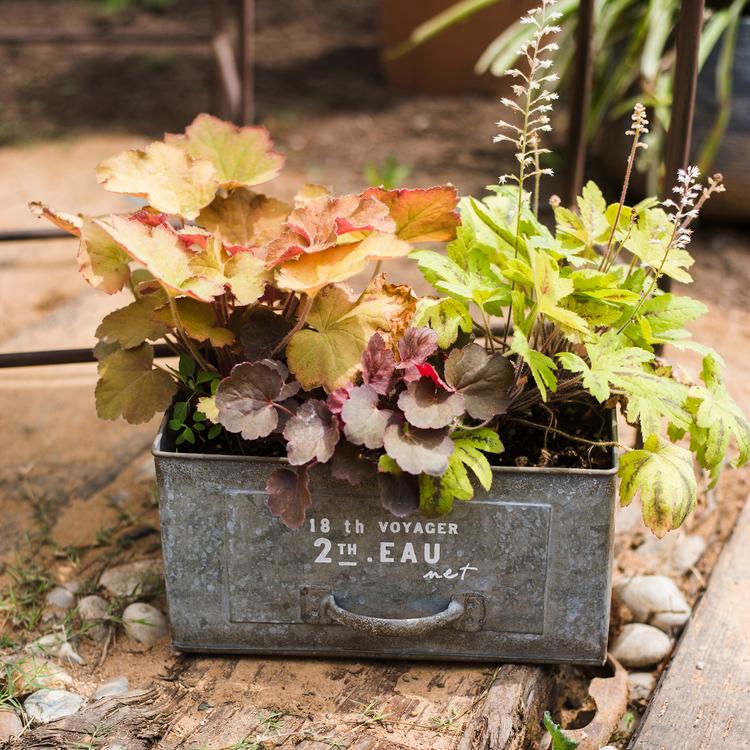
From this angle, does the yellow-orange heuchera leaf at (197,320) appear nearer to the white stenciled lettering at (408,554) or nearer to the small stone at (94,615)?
the white stenciled lettering at (408,554)

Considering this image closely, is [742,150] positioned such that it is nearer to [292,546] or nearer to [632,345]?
[632,345]

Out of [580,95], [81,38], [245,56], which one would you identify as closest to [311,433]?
[580,95]

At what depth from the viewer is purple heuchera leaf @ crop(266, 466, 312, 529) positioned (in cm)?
124

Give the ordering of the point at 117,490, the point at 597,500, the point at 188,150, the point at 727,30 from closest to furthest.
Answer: the point at 597,500 → the point at 188,150 → the point at 117,490 → the point at 727,30

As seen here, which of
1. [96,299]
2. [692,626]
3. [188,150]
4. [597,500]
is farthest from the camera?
[96,299]

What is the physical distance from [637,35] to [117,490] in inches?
80.1

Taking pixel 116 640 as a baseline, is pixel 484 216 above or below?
above

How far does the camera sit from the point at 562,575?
4.46 ft

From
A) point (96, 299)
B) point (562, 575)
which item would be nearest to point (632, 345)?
point (562, 575)

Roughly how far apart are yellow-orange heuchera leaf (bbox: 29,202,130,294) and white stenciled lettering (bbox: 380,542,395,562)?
0.48 metres

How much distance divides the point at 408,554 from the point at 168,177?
23.6 inches

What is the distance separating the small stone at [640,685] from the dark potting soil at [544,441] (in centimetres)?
39

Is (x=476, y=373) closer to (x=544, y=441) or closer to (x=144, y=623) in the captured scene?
(x=544, y=441)

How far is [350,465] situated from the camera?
1253 mm
